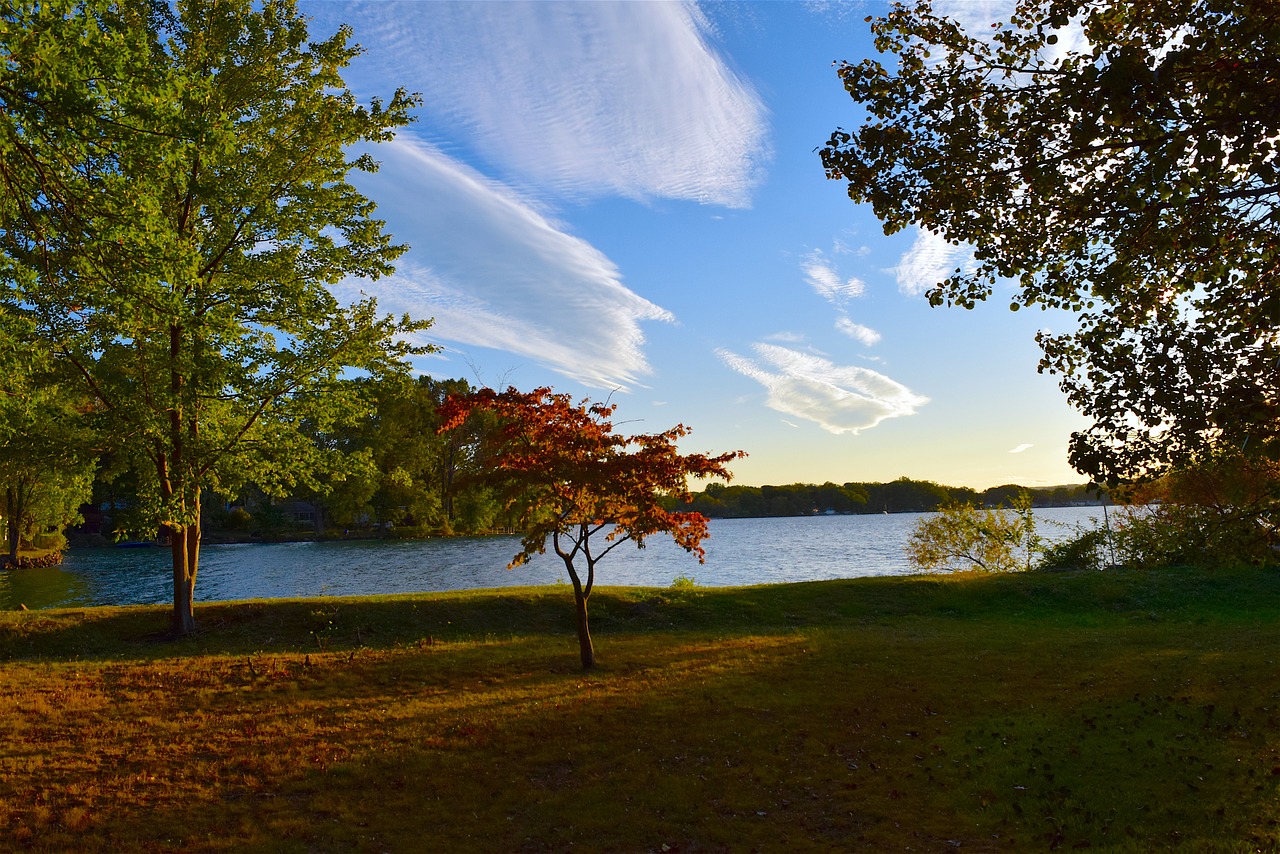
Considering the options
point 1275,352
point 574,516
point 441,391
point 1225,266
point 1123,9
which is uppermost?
point 441,391

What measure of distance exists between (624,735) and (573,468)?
5.49 meters

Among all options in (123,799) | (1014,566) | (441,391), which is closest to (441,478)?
(441,391)

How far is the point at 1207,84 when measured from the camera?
7.13 meters

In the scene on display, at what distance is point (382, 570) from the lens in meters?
43.5

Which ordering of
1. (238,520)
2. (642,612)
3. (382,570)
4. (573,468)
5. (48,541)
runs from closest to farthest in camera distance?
(573,468) < (642,612) < (382,570) < (48,541) < (238,520)

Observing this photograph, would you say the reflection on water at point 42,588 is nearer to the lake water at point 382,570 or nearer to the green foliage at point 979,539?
the lake water at point 382,570

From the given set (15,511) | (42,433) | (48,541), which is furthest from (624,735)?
(48,541)

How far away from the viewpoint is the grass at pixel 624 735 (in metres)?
7.39

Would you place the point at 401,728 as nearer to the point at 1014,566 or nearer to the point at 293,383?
the point at 293,383

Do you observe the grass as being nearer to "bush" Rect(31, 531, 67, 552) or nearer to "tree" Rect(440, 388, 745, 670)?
"tree" Rect(440, 388, 745, 670)

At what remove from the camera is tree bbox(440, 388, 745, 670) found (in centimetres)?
1445

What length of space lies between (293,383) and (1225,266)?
56.7ft

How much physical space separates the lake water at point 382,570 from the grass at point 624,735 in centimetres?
1646

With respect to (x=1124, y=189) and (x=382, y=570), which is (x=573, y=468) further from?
(x=382, y=570)
